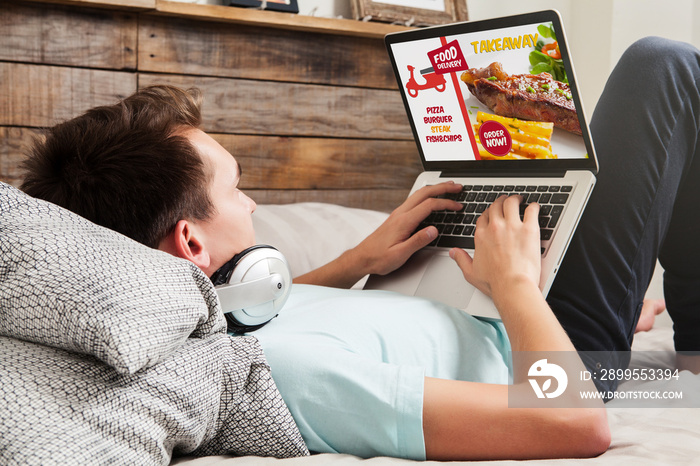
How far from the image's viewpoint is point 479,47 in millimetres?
1051

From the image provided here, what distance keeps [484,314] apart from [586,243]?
264mm

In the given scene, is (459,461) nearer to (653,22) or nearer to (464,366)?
(464,366)

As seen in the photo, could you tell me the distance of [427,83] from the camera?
45.6 inches

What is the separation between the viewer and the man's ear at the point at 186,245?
32.2 inches

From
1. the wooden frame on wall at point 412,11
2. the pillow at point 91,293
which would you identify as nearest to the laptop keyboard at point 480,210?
the pillow at point 91,293

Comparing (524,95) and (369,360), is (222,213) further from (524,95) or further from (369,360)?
(524,95)

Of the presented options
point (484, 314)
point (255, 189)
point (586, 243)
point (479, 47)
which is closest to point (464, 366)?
point (484, 314)

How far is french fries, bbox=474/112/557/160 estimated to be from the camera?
40.6 inches

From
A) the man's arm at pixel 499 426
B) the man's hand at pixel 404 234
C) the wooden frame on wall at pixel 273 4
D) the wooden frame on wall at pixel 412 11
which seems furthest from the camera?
the wooden frame on wall at pixel 412 11

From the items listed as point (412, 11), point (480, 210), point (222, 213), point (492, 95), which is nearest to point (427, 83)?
point (492, 95)

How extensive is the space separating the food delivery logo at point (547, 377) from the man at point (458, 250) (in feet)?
0.08

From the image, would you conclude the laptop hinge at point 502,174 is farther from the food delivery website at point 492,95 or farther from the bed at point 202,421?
the bed at point 202,421

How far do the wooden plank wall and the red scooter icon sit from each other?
775mm

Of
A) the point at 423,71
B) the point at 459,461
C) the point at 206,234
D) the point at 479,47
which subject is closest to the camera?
the point at 459,461
